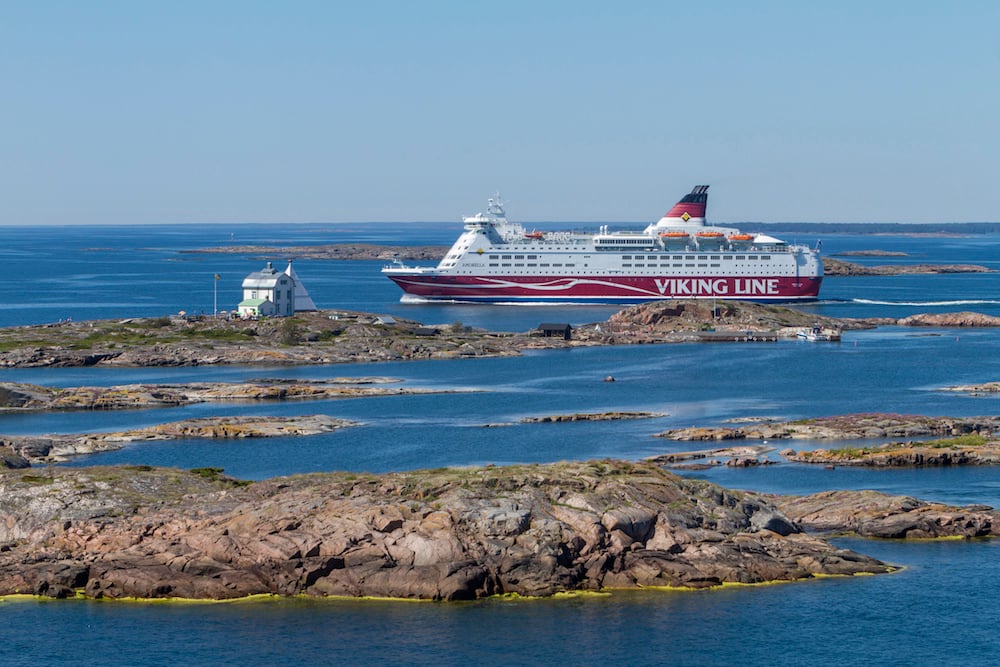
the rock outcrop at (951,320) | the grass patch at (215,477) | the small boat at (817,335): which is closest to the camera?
the grass patch at (215,477)

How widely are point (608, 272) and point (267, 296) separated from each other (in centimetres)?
3843

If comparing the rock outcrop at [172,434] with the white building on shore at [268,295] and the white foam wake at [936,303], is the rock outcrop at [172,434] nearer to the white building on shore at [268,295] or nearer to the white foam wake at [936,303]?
the white building on shore at [268,295]

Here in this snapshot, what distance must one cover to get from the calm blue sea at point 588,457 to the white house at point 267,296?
12.7 m

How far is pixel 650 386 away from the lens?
65.7 m

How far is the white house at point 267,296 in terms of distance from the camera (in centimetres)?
8399

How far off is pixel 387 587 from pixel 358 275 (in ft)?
439

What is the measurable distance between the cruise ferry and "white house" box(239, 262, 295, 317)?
2968 centimetres

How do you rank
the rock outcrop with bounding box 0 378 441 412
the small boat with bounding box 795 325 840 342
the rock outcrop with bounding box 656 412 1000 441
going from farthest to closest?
the small boat with bounding box 795 325 840 342, the rock outcrop with bounding box 0 378 441 412, the rock outcrop with bounding box 656 412 1000 441

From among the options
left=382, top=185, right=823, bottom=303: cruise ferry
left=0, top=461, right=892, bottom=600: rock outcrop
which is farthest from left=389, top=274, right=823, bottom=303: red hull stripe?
left=0, top=461, right=892, bottom=600: rock outcrop

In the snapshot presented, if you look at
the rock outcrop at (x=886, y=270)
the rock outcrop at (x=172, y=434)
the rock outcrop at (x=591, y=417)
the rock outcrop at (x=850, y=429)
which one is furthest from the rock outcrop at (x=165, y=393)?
the rock outcrop at (x=886, y=270)

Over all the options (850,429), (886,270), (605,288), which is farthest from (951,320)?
(886,270)

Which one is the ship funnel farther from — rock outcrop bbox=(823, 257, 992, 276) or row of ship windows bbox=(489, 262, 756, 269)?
rock outcrop bbox=(823, 257, 992, 276)

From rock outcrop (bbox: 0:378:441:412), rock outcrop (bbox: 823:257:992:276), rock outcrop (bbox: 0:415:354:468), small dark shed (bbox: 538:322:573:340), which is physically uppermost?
rock outcrop (bbox: 823:257:992:276)

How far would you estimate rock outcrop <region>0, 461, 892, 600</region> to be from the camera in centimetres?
3028
